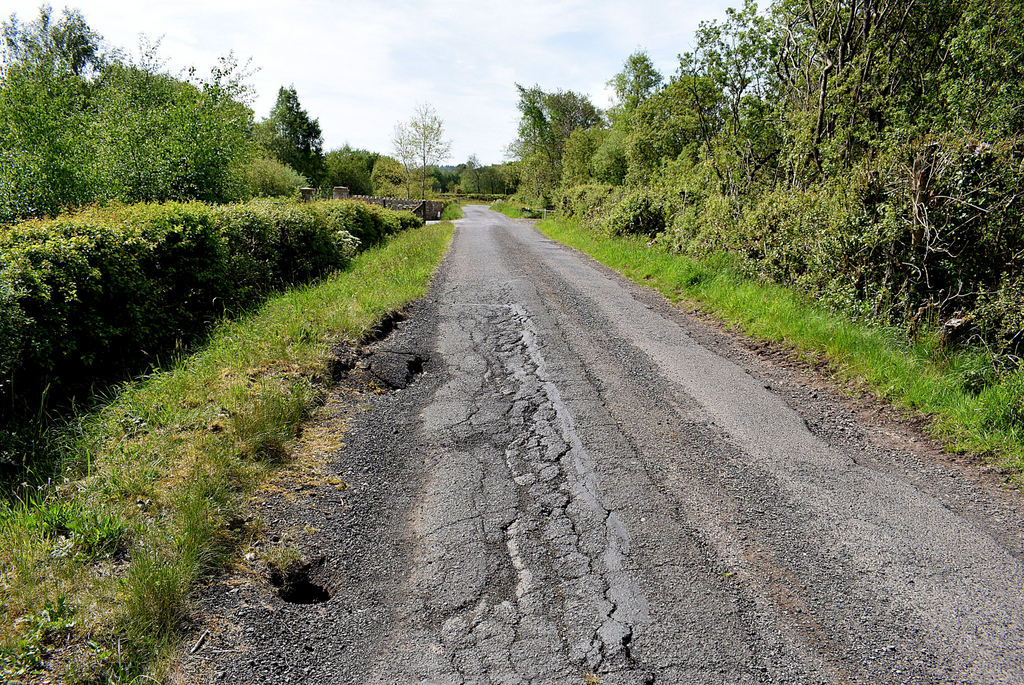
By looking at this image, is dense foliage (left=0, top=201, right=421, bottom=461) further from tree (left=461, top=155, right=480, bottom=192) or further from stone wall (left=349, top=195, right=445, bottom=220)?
tree (left=461, top=155, right=480, bottom=192)

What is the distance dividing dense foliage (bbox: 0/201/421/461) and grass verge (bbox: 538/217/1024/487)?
285 inches

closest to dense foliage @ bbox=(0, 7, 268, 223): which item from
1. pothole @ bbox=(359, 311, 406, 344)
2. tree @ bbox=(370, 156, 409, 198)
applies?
pothole @ bbox=(359, 311, 406, 344)

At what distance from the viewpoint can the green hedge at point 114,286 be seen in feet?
15.1

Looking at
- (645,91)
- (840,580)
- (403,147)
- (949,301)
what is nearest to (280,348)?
(840,580)

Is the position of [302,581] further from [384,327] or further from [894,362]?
[894,362]

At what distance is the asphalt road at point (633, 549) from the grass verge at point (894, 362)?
438 mm

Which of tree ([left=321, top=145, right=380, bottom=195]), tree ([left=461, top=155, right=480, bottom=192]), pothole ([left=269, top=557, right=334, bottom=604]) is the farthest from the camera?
tree ([left=461, top=155, right=480, bottom=192])

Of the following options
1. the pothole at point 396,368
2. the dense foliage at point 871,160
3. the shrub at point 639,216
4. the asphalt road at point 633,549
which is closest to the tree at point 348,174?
the shrub at point 639,216

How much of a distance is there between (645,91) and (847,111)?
32655 mm

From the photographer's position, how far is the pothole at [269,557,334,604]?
289 cm

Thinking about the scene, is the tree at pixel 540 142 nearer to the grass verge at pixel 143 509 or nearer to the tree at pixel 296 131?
the tree at pixel 296 131

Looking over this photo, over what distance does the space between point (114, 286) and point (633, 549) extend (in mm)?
5548

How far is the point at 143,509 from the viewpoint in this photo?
11.0 ft

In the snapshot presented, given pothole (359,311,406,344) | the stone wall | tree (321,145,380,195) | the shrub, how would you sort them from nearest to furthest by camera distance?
1. pothole (359,311,406,344)
2. the shrub
3. the stone wall
4. tree (321,145,380,195)
